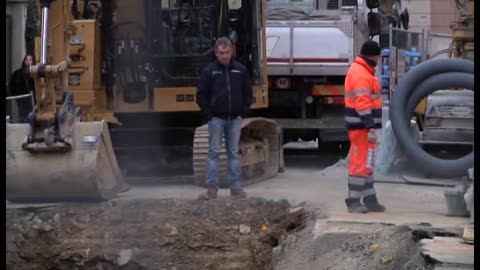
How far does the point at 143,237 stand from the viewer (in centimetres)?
915

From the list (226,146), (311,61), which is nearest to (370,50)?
(226,146)

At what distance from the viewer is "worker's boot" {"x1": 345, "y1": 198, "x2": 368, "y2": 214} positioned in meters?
9.09

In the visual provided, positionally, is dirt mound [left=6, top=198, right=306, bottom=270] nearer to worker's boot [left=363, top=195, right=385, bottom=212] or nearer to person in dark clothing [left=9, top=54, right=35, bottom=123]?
worker's boot [left=363, top=195, right=385, bottom=212]

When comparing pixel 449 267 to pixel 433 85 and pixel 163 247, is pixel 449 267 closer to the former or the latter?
pixel 163 247

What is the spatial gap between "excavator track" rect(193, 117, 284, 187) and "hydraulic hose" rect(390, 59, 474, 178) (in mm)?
1713

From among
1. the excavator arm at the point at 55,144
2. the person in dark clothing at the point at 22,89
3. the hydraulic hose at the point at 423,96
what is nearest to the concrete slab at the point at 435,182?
the hydraulic hose at the point at 423,96

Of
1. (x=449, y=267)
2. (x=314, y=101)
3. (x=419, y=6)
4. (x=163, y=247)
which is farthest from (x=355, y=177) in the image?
(x=419, y=6)

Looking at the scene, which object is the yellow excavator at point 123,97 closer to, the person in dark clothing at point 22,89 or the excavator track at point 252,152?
the excavator track at point 252,152

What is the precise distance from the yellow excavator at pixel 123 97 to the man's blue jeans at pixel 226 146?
28.8 inches

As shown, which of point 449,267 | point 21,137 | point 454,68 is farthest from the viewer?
point 454,68

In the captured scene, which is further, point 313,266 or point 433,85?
point 433,85

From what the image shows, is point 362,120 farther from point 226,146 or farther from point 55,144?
point 55,144
